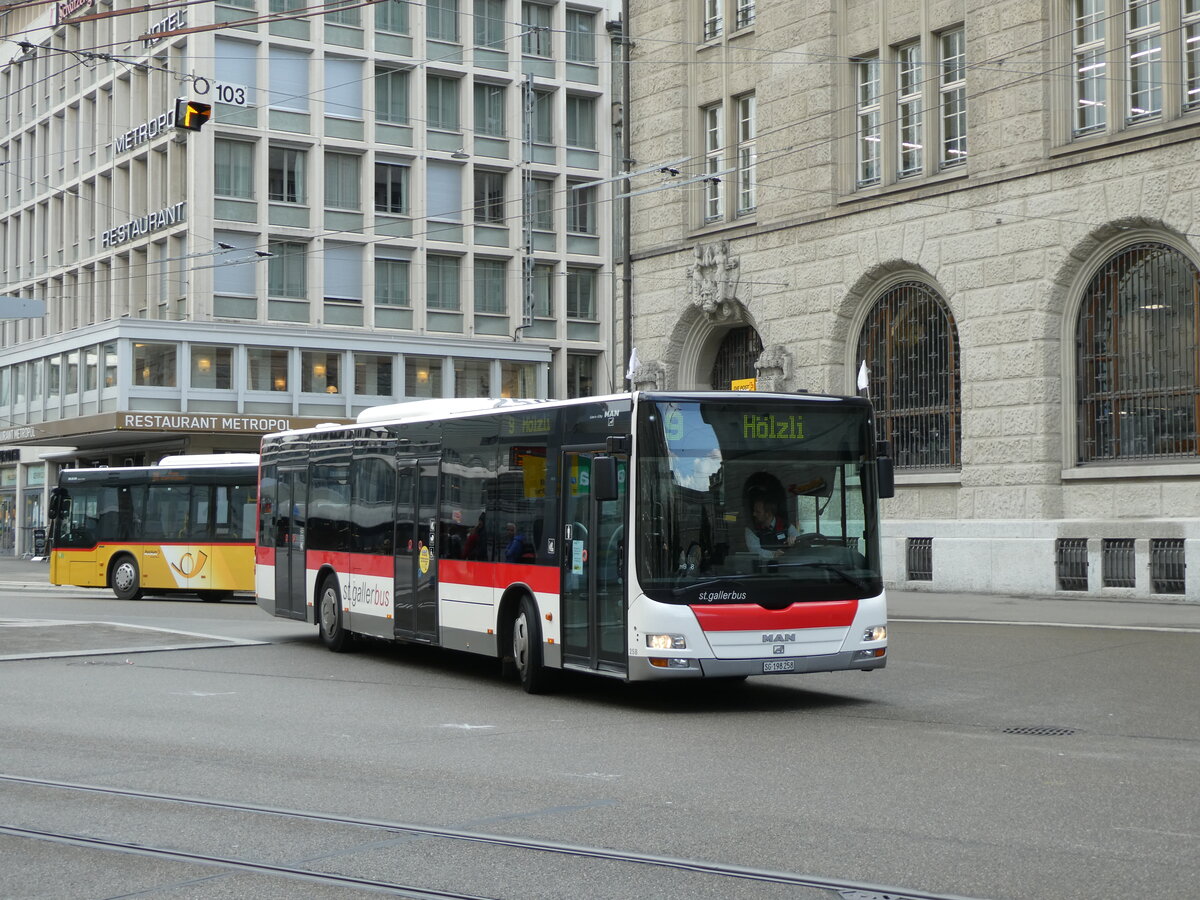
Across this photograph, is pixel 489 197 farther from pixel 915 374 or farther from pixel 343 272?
pixel 915 374

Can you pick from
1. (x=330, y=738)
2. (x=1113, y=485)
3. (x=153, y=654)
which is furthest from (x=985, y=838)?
(x=1113, y=485)

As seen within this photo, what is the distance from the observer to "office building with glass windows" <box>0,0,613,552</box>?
4991 centimetres

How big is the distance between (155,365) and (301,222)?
22.6ft

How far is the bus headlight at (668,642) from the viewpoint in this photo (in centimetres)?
1258

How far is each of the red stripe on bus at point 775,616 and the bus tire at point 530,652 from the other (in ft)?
6.41

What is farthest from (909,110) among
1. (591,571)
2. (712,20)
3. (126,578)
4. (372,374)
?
(372,374)

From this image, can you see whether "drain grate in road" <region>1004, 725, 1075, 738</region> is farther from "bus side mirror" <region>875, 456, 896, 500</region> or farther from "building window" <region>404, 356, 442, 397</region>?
"building window" <region>404, 356, 442, 397</region>

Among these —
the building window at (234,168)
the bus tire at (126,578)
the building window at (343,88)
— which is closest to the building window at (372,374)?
the building window at (234,168)

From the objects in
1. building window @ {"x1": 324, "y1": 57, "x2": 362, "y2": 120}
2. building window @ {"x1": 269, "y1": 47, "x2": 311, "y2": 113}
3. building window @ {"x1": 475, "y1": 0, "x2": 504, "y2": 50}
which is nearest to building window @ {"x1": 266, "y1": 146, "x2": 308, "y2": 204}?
building window @ {"x1": 269, "y1": 47, "x2": 311, "y2": 113}

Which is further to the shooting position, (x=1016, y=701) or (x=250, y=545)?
(x=250, y=545)

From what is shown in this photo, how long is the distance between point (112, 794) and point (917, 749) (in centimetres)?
503

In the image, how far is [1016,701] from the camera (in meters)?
13.4

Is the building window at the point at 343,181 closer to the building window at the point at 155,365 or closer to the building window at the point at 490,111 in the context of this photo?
the building window at the point at 490,111

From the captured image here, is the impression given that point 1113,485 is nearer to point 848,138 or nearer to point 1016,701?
point 848,138
